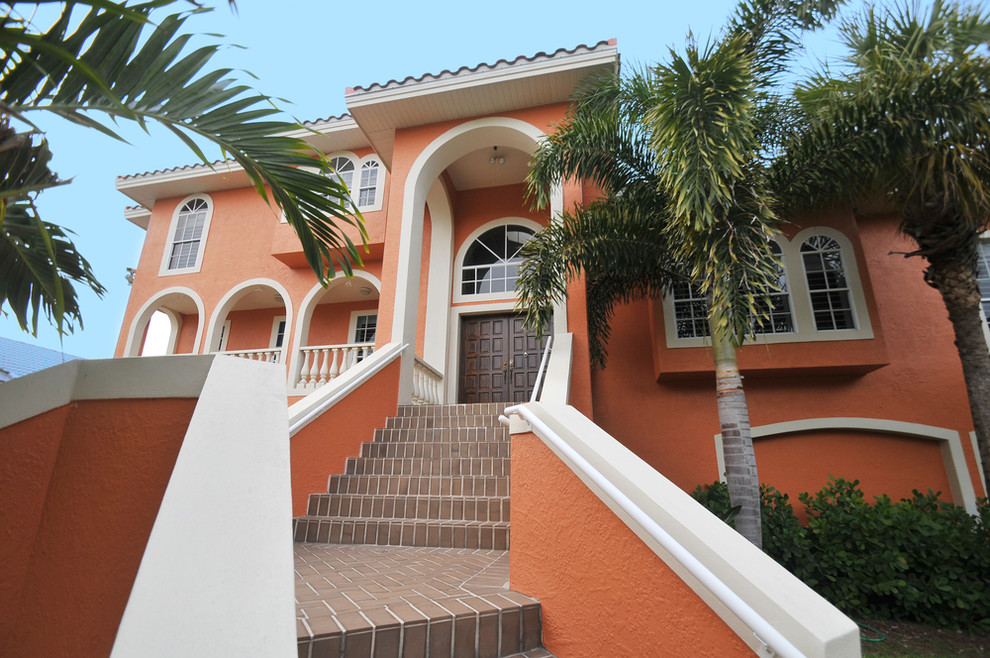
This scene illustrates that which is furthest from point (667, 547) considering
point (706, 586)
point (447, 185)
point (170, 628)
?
point (447, 185)

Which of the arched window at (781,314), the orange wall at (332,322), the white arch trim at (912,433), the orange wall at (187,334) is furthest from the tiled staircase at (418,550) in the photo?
the orange wall at (187,334)

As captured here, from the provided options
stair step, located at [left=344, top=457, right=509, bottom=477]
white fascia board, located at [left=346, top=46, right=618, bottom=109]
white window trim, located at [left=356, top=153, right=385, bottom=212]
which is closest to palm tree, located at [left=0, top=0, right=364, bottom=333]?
stair step, located at [left=344, top=457, right=509, bottom=477]

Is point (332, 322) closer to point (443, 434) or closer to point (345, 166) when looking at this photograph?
point (345, 166)

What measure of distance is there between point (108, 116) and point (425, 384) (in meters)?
6.22

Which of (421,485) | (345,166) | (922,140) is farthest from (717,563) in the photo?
(345,166)

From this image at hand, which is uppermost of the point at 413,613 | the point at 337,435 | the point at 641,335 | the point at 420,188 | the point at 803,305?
the point at 420,188

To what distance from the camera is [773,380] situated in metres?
7.30

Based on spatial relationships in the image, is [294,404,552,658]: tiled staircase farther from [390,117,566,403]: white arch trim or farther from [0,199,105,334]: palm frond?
[0,199,105,334]: palm frond

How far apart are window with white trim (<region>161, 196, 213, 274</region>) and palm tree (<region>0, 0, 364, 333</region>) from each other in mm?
10784

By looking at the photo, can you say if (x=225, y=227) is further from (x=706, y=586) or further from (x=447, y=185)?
(x=706, y=586)

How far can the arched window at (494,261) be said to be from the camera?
948 centimetres

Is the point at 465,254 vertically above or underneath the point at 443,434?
above

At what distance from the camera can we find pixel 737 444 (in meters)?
4.56

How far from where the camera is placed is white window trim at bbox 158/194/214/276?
11.4 m
